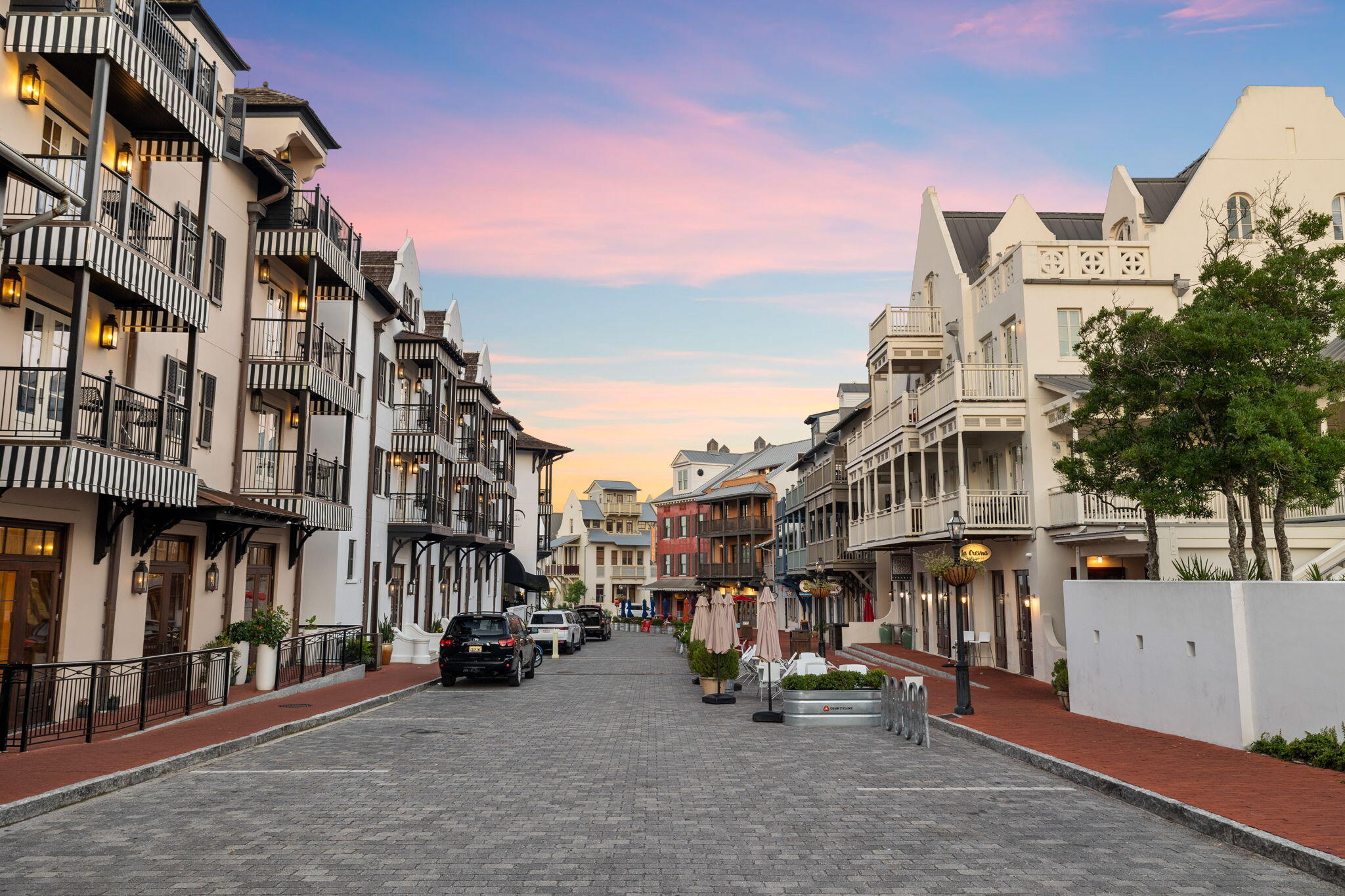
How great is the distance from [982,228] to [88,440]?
85.4 feet

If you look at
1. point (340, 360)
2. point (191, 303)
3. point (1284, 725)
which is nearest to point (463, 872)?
point (1284, 725)

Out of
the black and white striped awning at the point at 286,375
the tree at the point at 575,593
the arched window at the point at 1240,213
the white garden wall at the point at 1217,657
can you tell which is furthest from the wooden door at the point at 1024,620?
the tree at the point at 575,593

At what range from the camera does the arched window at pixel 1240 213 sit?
81.1 ft

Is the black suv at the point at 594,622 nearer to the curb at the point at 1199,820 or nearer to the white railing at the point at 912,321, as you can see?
the white railing at the point at 912,321

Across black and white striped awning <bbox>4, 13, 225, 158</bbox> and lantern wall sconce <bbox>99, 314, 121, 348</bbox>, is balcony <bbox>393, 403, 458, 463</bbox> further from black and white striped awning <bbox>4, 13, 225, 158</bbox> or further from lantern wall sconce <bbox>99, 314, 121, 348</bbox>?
black and white striped awning <bbox>4, 13, 225, 158</bbox>

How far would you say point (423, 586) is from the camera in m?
37.8

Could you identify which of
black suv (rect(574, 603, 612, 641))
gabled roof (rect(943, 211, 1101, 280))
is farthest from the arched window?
black suv (rect(574, 603, 612, 641))

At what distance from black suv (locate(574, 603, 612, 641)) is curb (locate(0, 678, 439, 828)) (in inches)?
1449

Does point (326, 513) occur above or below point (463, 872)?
above

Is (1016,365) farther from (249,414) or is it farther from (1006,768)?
(249,414)

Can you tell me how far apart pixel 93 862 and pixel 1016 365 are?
2200 centimetres

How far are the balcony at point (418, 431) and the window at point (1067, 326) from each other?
1952cm

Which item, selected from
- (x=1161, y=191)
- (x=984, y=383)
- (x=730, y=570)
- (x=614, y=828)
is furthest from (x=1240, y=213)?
(x=730, y=570)

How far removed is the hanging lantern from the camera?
44.7 ft
